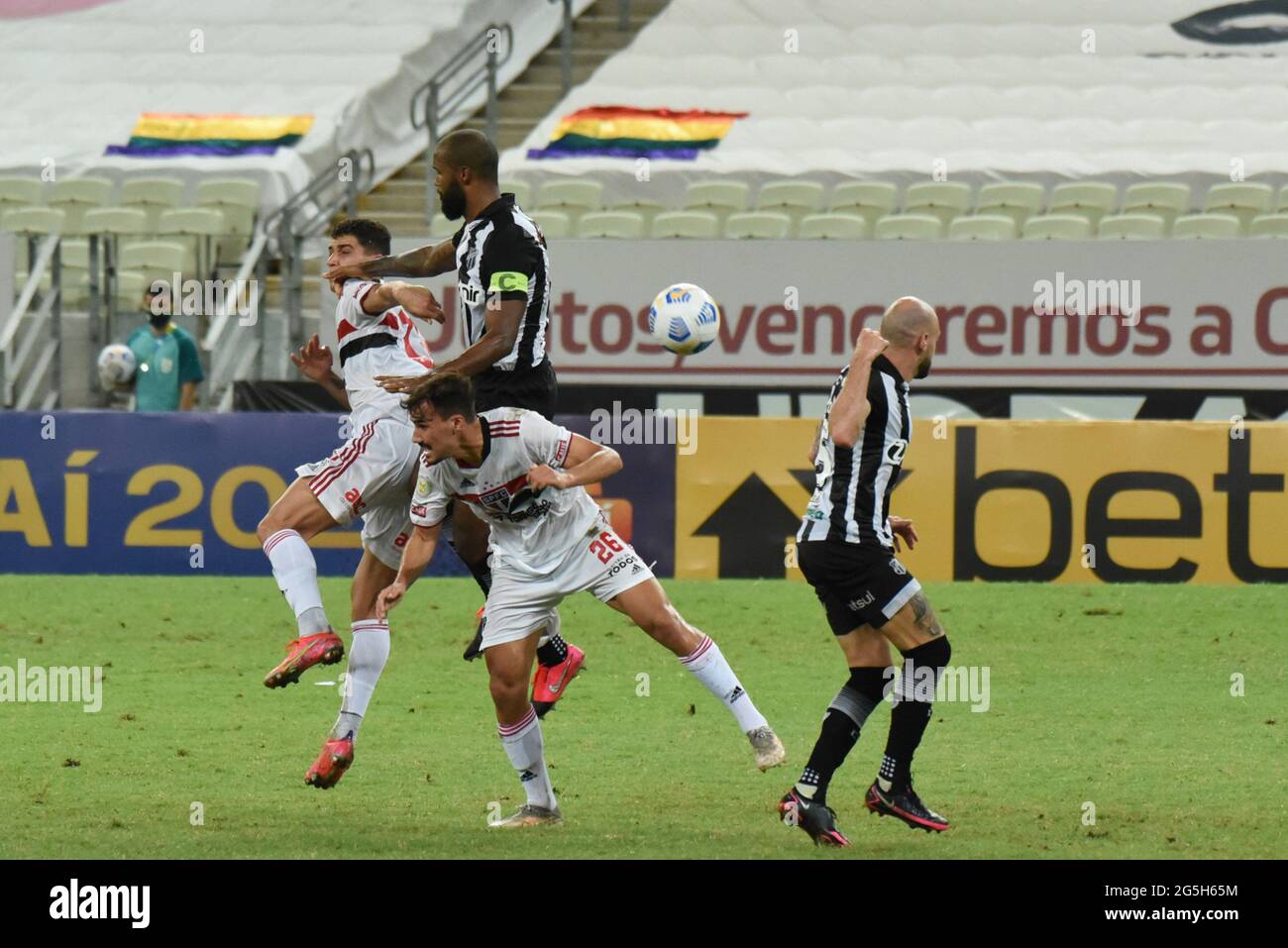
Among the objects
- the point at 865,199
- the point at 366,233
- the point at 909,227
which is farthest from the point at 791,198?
the point at 366,233

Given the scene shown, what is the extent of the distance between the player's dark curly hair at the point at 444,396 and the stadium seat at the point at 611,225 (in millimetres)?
13045

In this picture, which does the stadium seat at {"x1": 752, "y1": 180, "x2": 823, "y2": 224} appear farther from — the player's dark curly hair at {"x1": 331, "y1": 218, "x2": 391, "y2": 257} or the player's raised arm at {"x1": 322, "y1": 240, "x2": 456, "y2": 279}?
the player's raised arm at {"x1": 322, "y1": 240, "x2": 456, "y2": 279}

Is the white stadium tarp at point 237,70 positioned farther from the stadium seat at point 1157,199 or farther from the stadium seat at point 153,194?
the stadium seat at point 1157,199

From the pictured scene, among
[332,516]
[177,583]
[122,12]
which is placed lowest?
[177,583]

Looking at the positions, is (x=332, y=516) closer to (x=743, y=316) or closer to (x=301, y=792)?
(x=301, y=792)

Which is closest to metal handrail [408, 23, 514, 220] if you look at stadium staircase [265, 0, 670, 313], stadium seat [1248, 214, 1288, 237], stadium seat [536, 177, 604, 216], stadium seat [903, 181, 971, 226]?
stadium staircase [265, 0, 670, 313]

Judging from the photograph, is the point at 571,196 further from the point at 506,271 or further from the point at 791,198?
the point at 506,271

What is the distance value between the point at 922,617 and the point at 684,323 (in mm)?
2735

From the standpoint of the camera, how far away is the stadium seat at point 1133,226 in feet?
65.9

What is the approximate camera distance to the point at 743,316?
18.3 metres

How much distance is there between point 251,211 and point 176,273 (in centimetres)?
233

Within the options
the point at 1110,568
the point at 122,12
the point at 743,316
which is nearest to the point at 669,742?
the point at 1110,568

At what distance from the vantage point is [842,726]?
23.9ft

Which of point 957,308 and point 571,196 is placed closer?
point 957,308
